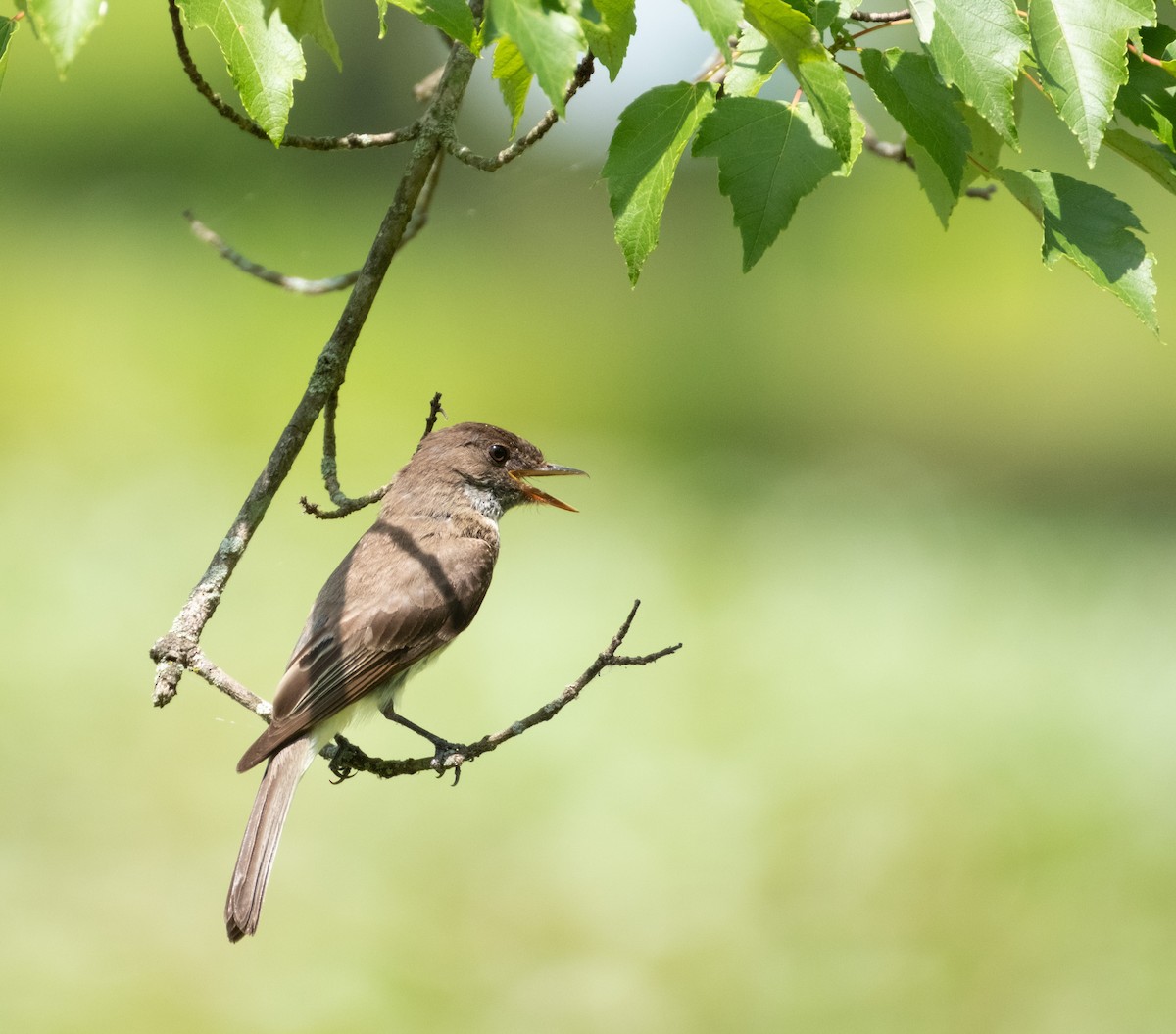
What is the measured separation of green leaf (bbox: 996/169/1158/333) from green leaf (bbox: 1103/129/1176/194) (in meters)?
0.15

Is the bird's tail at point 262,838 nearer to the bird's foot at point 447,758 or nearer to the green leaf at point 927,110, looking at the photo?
the bird's foot at point 447,758

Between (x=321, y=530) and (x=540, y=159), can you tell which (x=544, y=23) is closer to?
(x=321, y=530)

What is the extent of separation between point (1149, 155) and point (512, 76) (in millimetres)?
1391

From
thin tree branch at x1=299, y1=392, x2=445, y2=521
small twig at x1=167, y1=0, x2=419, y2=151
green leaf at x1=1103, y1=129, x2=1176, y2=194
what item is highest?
small twig at x1=167, y1=0, x2=419, y2=151

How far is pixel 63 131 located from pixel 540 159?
21.6 ft

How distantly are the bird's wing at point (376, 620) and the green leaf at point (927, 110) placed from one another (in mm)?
2725

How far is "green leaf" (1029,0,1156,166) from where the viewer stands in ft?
8.55

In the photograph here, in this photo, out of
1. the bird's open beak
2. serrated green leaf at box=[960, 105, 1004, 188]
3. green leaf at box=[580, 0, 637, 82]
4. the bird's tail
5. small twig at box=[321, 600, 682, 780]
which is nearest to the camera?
green leaf at box=[580, 0, 637, 82]

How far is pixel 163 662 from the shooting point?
3555mm

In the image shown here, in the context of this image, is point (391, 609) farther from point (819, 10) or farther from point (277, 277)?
point (819, 10)

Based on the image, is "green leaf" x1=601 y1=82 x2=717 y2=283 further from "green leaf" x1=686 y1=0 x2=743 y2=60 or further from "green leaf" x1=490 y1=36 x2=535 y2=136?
"green leaf" x1=686 y1=0 x2=743 y2=60

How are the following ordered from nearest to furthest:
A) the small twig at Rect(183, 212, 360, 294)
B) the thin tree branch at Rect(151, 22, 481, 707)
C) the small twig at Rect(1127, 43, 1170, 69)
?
the small twig at Rect(1127, 43, 1170, 69) → the thin tree branch at Rect(151, 22, 481, 707) → the small twig at Rect(183, 212, 360, 294)

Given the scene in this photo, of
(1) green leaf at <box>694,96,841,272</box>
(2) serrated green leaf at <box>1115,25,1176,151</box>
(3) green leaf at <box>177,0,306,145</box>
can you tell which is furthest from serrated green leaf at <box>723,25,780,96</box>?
(3) green leaf at <box>177,0,306,145</box>

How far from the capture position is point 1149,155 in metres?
3.05
